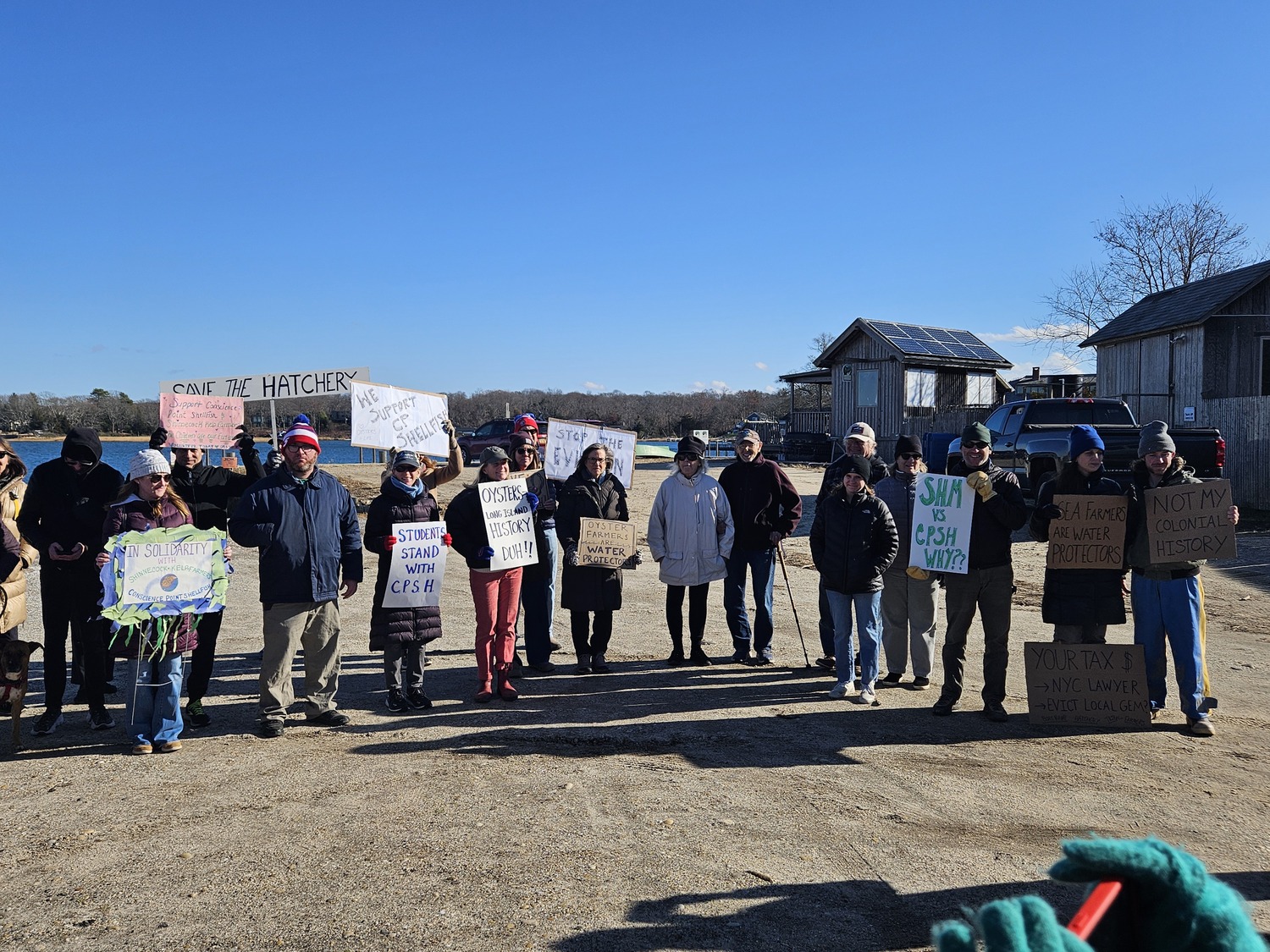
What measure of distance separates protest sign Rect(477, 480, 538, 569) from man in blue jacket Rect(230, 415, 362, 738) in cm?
111

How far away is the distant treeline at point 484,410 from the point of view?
47594mm

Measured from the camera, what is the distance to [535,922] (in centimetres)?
371

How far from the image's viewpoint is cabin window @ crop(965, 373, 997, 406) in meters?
35.8

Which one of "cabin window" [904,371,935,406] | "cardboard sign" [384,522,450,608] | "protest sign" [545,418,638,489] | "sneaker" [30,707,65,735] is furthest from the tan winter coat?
"cabin window" [904,371,935,406]

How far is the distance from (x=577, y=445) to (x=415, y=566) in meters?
2.87

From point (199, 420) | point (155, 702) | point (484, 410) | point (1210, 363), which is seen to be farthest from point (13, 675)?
point (484, 410)

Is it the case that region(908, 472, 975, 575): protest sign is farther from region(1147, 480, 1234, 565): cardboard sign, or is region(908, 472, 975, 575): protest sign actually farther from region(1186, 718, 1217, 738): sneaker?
region(1186, 718, 1217, 738): sneaker

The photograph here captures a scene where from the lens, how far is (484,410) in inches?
3132

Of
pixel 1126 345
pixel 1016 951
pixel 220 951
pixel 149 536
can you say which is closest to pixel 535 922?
pixel 220 951

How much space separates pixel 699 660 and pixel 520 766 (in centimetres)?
296

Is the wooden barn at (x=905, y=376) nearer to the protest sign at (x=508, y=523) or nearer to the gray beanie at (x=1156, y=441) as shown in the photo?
the gray beanie at (x=1156, y=441)

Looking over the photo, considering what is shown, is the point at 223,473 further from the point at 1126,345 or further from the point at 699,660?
the point at 1126,345

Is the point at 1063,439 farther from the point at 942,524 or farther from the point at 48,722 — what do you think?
the point at 48,722

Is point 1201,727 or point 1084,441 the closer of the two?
point 1201,727
